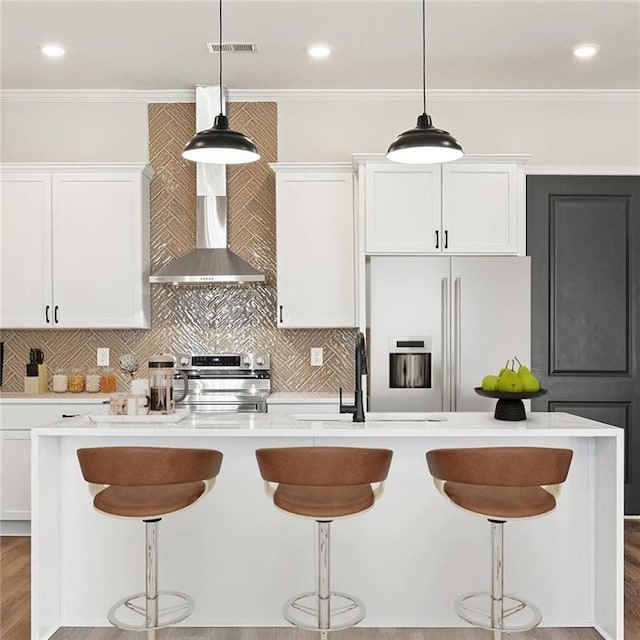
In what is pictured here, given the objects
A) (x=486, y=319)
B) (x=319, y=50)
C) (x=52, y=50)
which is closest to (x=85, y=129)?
(x=52, y=50)

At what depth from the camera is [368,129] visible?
521cm

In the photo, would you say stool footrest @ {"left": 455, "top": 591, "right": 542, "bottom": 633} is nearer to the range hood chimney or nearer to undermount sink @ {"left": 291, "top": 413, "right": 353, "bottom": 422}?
undermount sink @ {"left": 291, "top": 413, "right": 353, "bottom": 422}

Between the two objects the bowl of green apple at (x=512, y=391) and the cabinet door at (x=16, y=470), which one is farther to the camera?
the cabinet door at (x=16, y=470)

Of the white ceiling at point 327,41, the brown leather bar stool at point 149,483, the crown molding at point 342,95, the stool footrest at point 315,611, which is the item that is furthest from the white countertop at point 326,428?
the crown molding at point 342,95

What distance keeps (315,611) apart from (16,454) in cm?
258

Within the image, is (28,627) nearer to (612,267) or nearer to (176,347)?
(176,347)

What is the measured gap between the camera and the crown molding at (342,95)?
5.15 m

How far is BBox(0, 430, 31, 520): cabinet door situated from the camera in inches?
181

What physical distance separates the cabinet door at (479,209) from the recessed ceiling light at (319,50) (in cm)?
103

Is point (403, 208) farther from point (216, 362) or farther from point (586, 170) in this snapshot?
point (216, 362)

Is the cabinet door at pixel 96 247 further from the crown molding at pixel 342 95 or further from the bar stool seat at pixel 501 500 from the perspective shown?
the bar stool seat at pixel 501 500

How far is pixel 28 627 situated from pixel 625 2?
4145 millimetres

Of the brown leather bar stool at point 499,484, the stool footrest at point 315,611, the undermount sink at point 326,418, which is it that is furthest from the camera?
the undermount sink at point 326,418

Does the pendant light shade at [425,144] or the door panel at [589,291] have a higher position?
the pendant light shade at [425,144]
